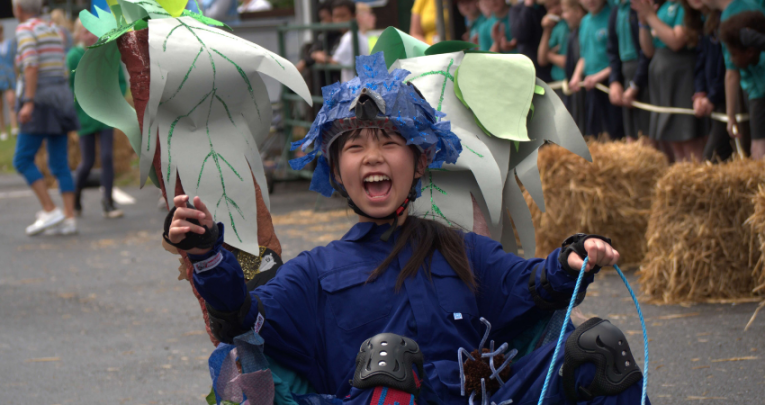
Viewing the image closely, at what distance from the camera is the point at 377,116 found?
230 centimetres

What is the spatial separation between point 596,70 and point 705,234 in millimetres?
2586

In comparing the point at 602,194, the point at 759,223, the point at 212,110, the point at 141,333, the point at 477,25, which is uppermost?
the point at 212,110

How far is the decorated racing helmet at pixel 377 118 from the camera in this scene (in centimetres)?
231

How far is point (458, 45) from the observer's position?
10.3 ft

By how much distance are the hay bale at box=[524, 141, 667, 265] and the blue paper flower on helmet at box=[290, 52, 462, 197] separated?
10.1 ft

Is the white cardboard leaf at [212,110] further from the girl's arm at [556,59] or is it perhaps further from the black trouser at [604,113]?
the girl's arm at [556,59]

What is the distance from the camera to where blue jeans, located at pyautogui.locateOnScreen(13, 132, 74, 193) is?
7.42 m

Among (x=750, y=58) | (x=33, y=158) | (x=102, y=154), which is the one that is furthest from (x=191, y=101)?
(x=102, y=154)

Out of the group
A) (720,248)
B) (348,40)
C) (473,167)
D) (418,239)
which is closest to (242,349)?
(418,239)

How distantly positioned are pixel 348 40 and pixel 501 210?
5.68 meters

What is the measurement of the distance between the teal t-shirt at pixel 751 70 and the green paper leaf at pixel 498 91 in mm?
2424

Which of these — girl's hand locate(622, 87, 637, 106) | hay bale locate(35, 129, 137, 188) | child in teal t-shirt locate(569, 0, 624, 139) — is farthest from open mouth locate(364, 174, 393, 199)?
hay bale locate(35, 129, 137, 188)

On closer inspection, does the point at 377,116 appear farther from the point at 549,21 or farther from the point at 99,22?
the point at 549,21

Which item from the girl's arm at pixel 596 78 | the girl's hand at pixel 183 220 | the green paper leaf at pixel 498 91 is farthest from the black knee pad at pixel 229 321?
the girl's arm at pixel 596 78
